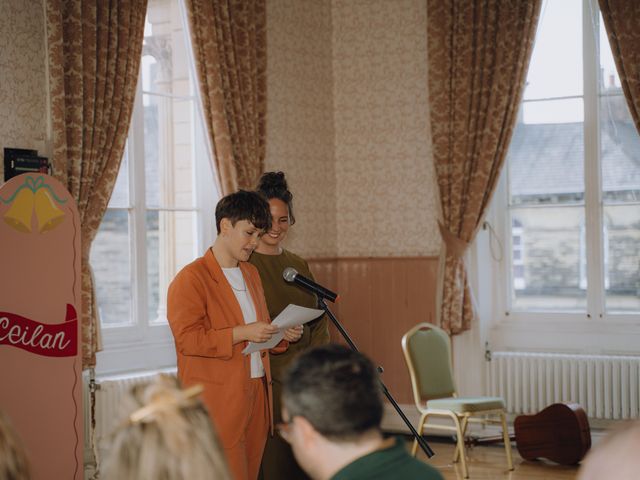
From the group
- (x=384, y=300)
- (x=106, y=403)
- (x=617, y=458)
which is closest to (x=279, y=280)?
(x=106, y=403)

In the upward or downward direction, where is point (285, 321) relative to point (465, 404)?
upward

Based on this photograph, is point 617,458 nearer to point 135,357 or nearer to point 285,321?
point 285,321

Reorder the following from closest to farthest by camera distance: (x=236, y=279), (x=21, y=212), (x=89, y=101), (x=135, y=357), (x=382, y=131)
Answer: (x=236, y=279)
(x=21, y=212)
(x=89, y=101)
(x=135, y=357)
(x=382, y=131)

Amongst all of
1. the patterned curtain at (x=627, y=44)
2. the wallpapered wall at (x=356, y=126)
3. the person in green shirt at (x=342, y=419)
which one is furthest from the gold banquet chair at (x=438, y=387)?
the person in green shirt at (x=342, y=419)

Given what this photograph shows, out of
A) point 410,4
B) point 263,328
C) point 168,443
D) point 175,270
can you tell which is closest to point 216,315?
point 263,328

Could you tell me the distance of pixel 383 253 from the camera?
668 centimetres

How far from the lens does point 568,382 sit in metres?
6.04

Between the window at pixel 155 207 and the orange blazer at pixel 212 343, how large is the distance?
6.77ft

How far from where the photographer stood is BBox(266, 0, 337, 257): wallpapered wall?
A: 20.5 ft

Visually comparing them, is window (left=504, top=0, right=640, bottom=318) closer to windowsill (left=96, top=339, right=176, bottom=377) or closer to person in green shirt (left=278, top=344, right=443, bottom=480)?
windowsill (left=96, top=339, right=176, bottom=377)

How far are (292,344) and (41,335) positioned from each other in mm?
1063

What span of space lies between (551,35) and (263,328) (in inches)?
168

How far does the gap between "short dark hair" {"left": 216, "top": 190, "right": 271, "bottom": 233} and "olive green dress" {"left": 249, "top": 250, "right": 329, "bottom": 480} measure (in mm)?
512

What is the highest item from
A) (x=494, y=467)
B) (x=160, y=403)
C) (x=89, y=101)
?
(x=89, y=101)
